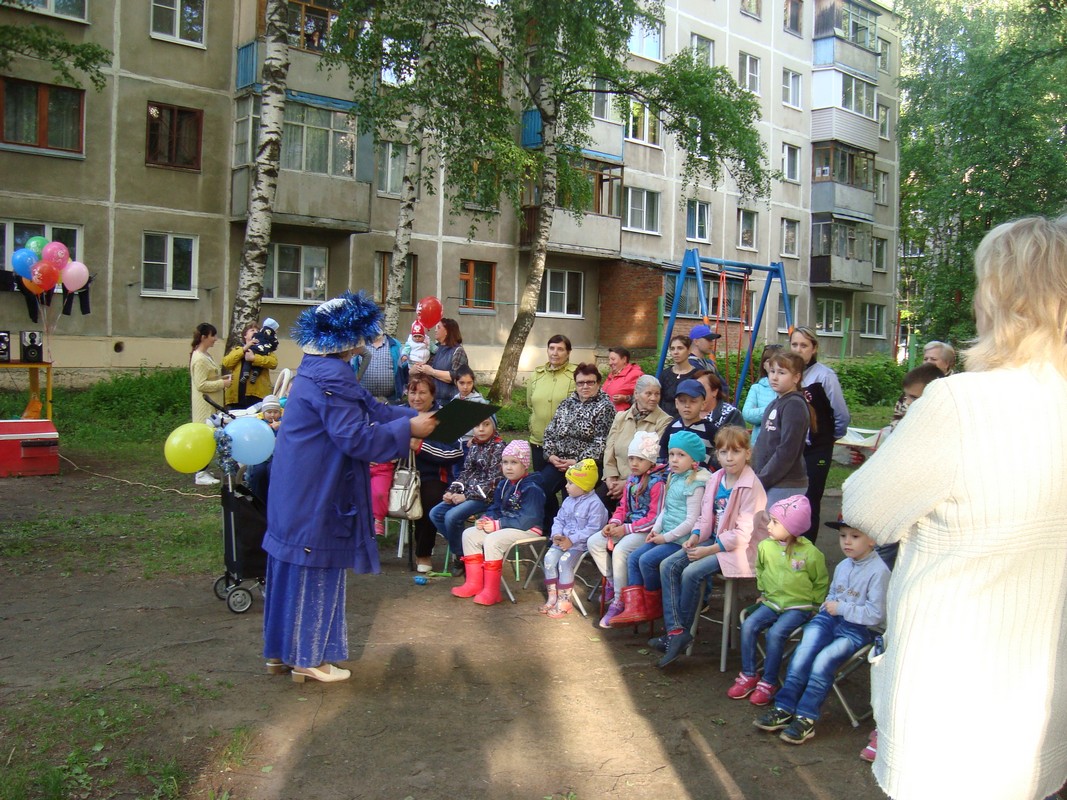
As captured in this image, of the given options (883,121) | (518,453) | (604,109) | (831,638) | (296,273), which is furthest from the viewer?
(883,121)

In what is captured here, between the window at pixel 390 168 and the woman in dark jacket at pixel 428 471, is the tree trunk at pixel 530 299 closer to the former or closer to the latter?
the window at pixel 390 168

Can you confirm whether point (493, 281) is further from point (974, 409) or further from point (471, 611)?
point (974, 409)

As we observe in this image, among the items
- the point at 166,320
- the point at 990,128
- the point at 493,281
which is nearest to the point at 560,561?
the point at 166,320

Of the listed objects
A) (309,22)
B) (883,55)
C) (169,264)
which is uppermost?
(883,55)

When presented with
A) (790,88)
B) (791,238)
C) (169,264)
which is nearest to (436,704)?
(169,264)

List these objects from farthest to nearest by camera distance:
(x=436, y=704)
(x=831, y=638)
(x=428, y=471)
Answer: (x=428, y=471)
(x=436, y=704)
(x=831, y=638)

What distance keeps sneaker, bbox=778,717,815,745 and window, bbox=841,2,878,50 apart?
131 ft

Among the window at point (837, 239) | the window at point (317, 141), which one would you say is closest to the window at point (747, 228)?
the window at point (837, 239)

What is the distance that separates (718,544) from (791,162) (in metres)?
35.5

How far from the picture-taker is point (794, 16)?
124ft

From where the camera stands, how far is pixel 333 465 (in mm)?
5105

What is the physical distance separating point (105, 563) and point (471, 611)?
318 centimetres

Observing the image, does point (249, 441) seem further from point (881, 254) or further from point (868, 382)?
point (881, 254)

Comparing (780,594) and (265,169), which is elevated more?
(265,169)
